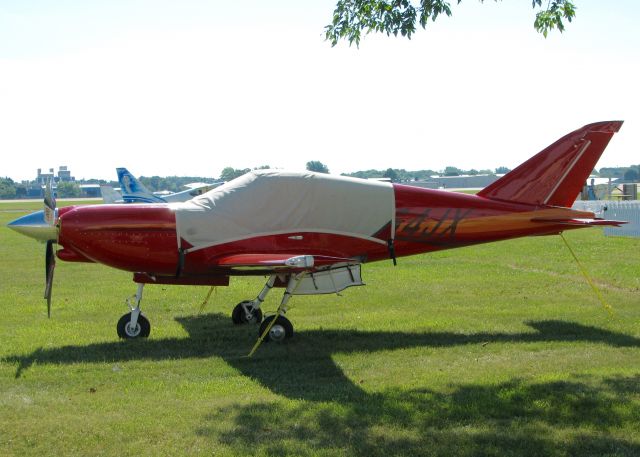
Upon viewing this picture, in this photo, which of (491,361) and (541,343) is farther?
(541,343)

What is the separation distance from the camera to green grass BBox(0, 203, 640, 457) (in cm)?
582

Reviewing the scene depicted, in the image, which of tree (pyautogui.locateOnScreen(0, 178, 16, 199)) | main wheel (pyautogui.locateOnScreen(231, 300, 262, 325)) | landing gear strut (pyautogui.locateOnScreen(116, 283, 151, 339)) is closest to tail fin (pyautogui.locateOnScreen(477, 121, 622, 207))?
main wheel (pyautogui.locateOnScreen(231, 300, 262, 325))

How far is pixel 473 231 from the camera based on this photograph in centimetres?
1091

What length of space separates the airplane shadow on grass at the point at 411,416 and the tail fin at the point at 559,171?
4.09 m

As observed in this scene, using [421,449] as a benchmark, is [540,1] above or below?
above

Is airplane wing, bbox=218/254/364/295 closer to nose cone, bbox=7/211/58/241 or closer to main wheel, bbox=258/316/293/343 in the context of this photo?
main wheel, bbox=258/316/293/343

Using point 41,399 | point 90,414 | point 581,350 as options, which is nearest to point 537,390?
point 581,350

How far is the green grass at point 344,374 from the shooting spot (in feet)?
19.1

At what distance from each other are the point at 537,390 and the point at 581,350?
2330 mm

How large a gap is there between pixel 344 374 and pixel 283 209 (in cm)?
294

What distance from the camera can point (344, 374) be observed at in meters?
8.14

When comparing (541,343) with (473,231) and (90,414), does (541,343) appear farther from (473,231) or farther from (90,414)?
(90,414)

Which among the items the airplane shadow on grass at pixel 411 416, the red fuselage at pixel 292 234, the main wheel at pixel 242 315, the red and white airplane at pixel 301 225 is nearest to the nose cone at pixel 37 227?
the red and white airplane at pixel 301 225

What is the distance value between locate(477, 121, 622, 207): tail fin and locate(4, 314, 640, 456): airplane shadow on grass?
161 inches
